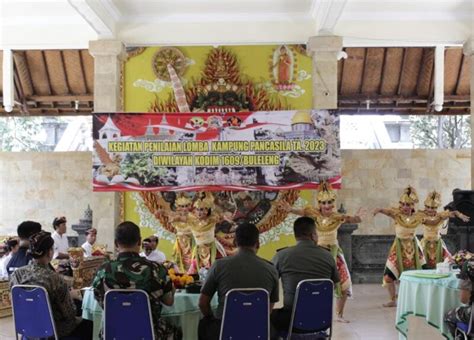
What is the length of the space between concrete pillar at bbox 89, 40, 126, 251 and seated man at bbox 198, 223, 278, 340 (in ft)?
18.0

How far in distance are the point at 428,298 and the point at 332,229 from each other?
7.84 feet

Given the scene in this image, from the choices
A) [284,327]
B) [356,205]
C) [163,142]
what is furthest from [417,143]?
[284,327]

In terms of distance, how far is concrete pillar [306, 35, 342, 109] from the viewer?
9023 mm

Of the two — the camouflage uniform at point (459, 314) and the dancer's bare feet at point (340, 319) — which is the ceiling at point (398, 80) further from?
the camouflage uniform at point (459, 314)

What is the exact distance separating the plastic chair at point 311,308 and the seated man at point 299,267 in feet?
0.49

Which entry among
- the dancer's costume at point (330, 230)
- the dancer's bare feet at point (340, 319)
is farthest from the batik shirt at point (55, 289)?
the dancer's costume at point (330, 230)

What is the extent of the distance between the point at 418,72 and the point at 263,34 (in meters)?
3.59

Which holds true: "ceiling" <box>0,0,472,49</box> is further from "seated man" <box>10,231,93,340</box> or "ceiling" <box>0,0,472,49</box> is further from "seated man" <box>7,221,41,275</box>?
"seated man" <box>10,231,93,340</box>

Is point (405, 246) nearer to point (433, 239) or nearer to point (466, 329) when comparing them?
point (433, 239)

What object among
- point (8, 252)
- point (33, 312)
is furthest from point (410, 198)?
point (33, 312)

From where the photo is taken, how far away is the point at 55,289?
154 inches

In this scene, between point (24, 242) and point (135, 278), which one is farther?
point (24, 242)

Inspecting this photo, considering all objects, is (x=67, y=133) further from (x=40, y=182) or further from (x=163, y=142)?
(x=163, y=142)

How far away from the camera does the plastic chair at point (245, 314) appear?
3.71 meters
